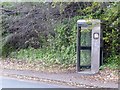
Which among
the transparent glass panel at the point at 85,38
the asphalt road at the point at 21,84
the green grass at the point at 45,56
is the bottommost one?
the asphalt road at the point at 21,84

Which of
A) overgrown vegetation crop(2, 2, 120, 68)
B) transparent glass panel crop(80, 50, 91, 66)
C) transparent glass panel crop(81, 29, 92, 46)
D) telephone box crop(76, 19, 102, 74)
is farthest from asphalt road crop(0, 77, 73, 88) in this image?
overgrown vegetation crop(2, 2, 120, 68)

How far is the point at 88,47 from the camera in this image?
10.5 meters

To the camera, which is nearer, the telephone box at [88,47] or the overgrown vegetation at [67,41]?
the telephone box at [88,47]

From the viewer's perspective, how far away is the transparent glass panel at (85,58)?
10.5 metres

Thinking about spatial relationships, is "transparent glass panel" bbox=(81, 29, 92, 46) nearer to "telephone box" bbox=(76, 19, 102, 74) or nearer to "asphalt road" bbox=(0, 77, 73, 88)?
"telephone box" bbox=(76, 19, 102, 74)

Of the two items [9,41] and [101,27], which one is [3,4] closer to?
[9,41]

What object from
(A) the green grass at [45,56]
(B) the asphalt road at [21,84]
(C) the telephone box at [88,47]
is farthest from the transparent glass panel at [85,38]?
(B) the asphalt road at [21,84]

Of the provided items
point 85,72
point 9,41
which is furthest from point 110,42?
point 9,41

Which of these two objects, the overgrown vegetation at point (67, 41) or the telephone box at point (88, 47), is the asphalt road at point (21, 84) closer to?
the telephone box at point (88, 47)

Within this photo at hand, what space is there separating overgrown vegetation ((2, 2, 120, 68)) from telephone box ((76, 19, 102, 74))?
0.39 metres

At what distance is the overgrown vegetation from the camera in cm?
1045

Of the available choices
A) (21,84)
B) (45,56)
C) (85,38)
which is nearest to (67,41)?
(45,56)

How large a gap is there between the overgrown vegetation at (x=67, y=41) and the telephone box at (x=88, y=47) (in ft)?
1.29

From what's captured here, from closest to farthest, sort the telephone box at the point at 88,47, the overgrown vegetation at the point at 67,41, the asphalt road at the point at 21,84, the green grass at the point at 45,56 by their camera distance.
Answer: the asphalt road at the point at 21,84
the telephone box at the point at 88,47
the overgrown vegetation at the point at 67,41
the green grass at the point at 45,56
